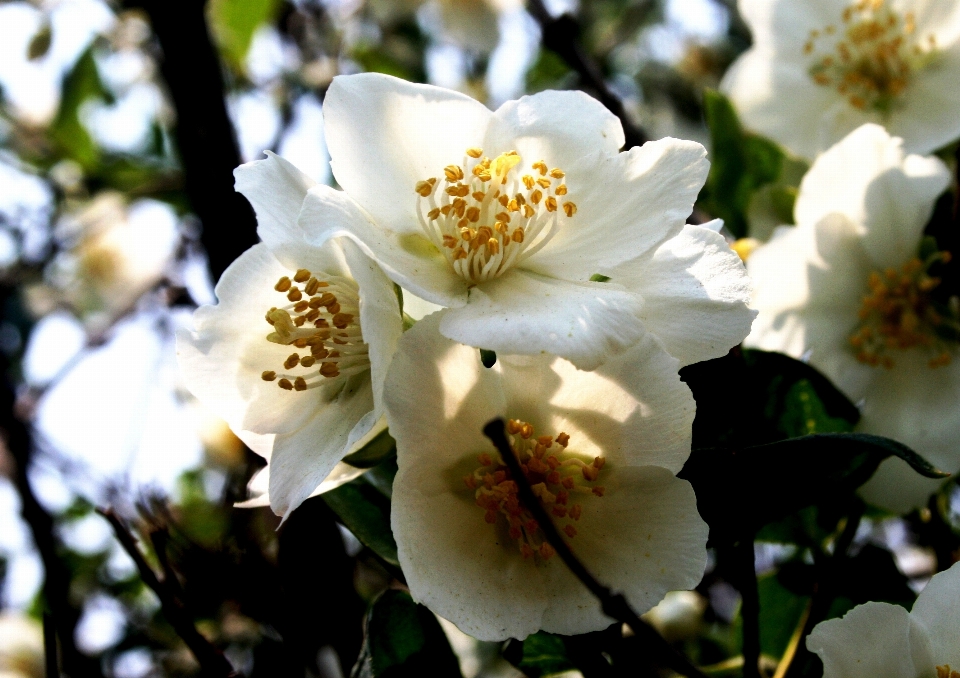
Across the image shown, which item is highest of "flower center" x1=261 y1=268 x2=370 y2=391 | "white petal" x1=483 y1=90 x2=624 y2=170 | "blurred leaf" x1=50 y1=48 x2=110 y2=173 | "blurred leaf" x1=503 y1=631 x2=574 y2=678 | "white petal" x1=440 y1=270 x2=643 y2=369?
"white petal" x1=483 y1=90 x2=624 y2=170

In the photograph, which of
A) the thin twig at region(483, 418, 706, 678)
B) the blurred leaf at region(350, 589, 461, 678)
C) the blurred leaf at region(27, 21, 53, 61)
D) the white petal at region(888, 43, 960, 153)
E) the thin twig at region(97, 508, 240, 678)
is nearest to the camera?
the thin twig at region(483, 418, 706, 678)

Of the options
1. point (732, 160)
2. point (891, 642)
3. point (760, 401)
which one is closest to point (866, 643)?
point (891, 642)

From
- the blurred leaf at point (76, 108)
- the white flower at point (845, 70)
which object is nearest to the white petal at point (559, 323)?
the white flower at point (845, 70)

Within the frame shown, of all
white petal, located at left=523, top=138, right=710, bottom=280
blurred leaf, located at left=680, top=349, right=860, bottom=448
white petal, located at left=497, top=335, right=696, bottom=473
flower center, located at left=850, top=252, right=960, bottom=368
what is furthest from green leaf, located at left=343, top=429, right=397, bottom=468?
flower center, located at left=850, top=252, right=960, bottom=368

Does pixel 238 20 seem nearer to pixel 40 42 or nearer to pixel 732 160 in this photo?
pixel 40 42

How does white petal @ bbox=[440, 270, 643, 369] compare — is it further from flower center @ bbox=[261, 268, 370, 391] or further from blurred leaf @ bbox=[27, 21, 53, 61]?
blurred leaf @ bbox=[27, 21, 53, 61]

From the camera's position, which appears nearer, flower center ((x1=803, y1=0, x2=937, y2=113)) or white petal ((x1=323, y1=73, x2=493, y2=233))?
white petal ((x1=323, y1=73, x2=493, y2=233))

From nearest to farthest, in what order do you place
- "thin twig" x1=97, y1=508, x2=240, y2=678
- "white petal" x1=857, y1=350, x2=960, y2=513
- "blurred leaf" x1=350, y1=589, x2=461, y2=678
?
"thin twig" x1=97, y1=508, x2=240, y2=678
"blurred leaf" x1=350, y1=589, x2=461, y2=678
"white petal" x1=857, y1=350, x2=960, y2=513

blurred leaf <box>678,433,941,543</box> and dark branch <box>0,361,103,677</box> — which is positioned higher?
blurred leaf <box>678,433,941,543</box>
